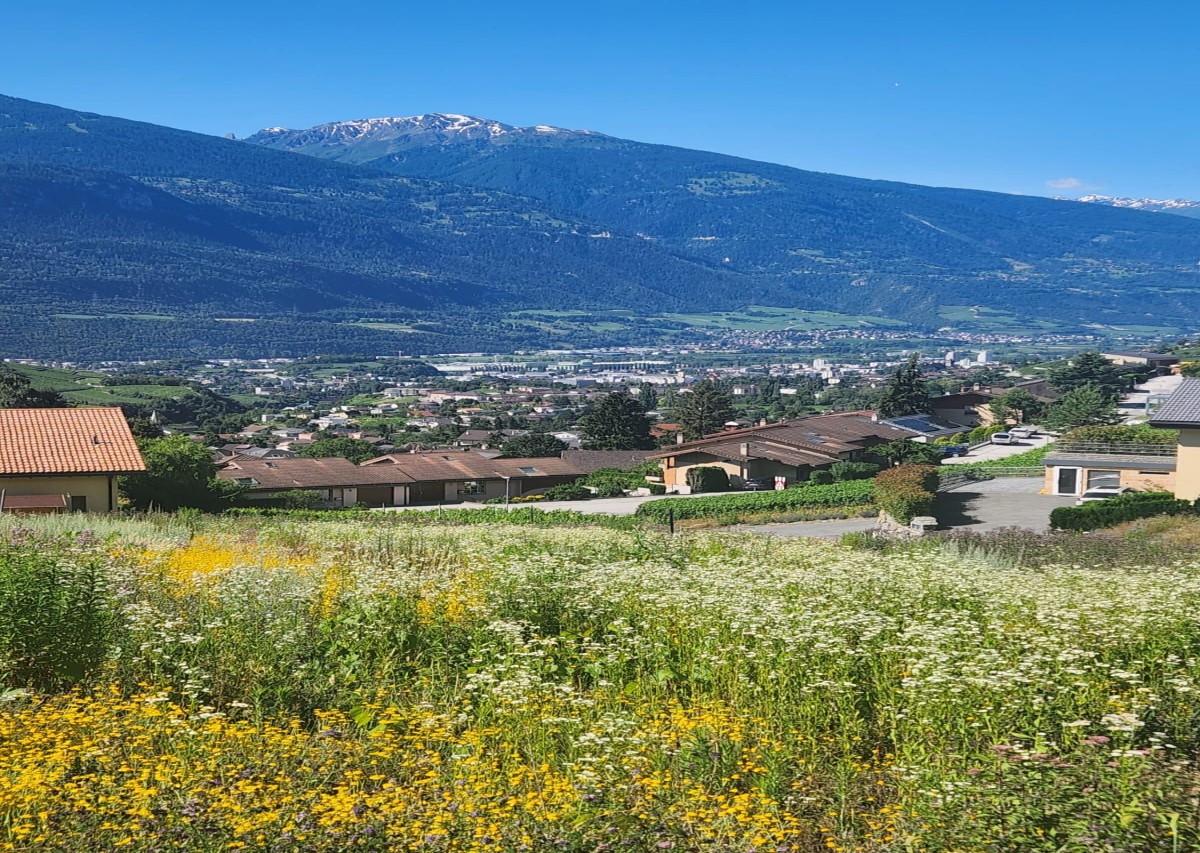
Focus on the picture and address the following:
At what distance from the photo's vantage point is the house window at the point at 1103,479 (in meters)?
40.3

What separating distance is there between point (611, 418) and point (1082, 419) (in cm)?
2634

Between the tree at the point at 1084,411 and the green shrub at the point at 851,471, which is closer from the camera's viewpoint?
the green shrub at the point at 851,471

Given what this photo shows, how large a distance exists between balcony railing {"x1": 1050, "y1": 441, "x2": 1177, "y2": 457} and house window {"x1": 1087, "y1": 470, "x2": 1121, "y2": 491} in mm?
775

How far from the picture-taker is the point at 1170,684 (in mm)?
6844

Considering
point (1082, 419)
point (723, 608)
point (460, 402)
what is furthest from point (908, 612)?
point (460, 402)

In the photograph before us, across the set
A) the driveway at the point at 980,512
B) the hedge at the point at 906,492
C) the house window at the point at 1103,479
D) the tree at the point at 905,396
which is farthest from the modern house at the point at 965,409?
the hedge at the point at 906,492

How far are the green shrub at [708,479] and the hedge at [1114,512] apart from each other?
25.2m

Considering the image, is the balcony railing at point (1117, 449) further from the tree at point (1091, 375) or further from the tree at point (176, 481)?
the tree at point (1091, 375)

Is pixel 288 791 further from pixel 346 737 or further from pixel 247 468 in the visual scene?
pixel 247 468

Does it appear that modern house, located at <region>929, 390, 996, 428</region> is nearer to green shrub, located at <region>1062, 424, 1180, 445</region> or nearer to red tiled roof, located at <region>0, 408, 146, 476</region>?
green shrub, located at <region>1062, 424, 1180, 445</region>

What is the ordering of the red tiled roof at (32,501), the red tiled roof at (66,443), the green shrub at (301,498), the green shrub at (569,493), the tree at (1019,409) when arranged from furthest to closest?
the tree at (1019,409)
the green shrub at (569,493)
the green shrub at (301,498)
the red tiled roof at (66,443)
the red tiled roof at (32,501)

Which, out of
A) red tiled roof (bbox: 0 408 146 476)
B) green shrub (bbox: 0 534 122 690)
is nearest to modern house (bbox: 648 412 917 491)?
red tiled roof (bbox: 0 408 146 476)

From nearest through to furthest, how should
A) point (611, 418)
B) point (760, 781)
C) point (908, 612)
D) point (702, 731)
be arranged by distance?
point (760, 781)
point (702, 731)
point (908, 612)
point (611, 418)

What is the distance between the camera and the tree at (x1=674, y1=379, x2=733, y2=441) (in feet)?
255
